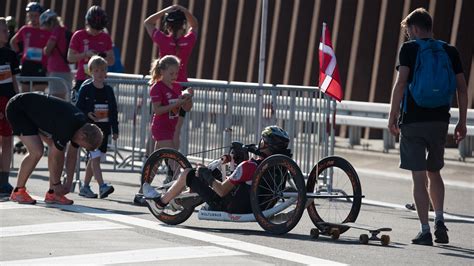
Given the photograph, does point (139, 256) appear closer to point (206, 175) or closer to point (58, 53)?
point (206, 175)

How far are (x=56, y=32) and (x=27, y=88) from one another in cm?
92

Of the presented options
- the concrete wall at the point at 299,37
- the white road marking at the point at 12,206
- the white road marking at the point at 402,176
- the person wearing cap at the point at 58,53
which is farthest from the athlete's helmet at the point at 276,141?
the concrete wall at the point at 299,37

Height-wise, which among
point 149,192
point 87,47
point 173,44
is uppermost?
point 173,44

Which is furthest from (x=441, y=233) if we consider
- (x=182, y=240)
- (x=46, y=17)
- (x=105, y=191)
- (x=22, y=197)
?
(x=46, y=17)

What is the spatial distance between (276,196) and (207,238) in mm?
777

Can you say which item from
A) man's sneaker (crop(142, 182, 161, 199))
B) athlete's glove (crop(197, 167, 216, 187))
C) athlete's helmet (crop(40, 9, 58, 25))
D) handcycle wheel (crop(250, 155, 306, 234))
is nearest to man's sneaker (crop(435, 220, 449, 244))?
handcycle wheel (crop(250, 155, 306, 234))

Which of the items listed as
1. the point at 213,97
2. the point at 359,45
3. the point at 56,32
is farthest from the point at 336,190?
the point at 359,45

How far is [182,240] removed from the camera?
11797mm

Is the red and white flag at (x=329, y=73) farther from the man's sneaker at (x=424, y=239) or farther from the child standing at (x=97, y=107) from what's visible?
the man's sneaker at (x=424, y=239)

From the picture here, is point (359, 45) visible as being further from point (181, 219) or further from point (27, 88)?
point (181, 219)

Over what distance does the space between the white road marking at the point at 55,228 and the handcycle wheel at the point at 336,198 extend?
168 cm

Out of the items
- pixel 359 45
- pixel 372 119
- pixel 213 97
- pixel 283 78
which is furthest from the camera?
pixel 283 78

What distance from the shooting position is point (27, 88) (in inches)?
778

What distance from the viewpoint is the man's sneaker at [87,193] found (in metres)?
15.5
